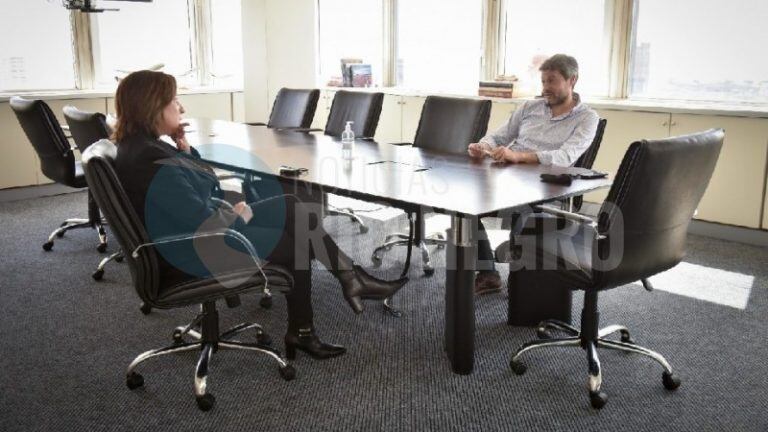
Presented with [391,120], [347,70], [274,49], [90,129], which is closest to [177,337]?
[90,129]

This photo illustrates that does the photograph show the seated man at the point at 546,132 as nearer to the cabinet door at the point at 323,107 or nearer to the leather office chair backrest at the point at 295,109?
the leather office chair backrest at the point at 295,109

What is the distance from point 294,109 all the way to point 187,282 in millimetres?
3499

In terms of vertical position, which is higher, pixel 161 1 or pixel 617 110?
pixel 161 1

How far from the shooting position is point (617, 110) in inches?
218

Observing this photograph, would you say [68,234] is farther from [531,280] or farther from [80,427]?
[531,280]

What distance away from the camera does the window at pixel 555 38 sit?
6066 mm

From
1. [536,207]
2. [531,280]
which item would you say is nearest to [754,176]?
[531,280]

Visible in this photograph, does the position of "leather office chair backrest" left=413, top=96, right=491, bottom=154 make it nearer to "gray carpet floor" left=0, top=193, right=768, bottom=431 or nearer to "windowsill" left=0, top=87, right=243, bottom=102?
"gray carpet floor" left=0, top=193, right=768, bottom=431

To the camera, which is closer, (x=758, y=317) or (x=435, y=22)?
(x=758, y=317)

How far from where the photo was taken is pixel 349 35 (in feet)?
27.4

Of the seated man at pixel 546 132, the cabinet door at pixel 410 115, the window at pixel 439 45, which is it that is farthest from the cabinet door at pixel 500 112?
the seated man at pixel 546 132

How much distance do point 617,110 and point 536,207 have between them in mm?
2976

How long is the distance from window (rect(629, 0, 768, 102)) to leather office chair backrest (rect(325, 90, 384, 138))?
2.28m

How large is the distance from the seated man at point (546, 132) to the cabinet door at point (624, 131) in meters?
1.33
